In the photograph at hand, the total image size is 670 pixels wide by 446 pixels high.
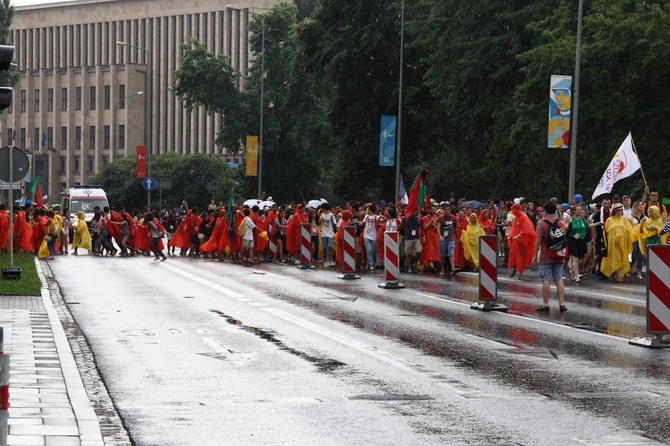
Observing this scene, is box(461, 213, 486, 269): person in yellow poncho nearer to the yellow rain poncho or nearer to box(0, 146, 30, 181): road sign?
the yellow rain poncho

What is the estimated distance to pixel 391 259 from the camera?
25.3 m

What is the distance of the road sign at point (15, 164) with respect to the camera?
2577 centimetres

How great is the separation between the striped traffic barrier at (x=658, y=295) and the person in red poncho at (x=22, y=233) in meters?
27.7

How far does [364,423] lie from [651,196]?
63.5ft

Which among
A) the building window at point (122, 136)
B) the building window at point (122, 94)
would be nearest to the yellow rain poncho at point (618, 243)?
the building window at point (122, 94)

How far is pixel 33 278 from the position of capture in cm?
2677

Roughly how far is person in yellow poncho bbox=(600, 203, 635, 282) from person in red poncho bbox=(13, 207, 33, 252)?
739 inches

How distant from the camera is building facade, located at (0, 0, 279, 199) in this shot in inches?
4941

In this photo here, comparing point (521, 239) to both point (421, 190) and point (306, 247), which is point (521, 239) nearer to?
point (421, 190)

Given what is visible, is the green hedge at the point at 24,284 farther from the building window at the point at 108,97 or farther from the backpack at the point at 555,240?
the building window at the point at 108,97

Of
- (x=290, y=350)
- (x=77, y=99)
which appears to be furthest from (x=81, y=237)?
(x=77, y=99)

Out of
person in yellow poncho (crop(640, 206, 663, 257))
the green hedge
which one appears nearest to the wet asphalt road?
the green hedge

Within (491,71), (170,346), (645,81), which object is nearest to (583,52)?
(645,81)

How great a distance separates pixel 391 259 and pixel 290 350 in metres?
11.0
